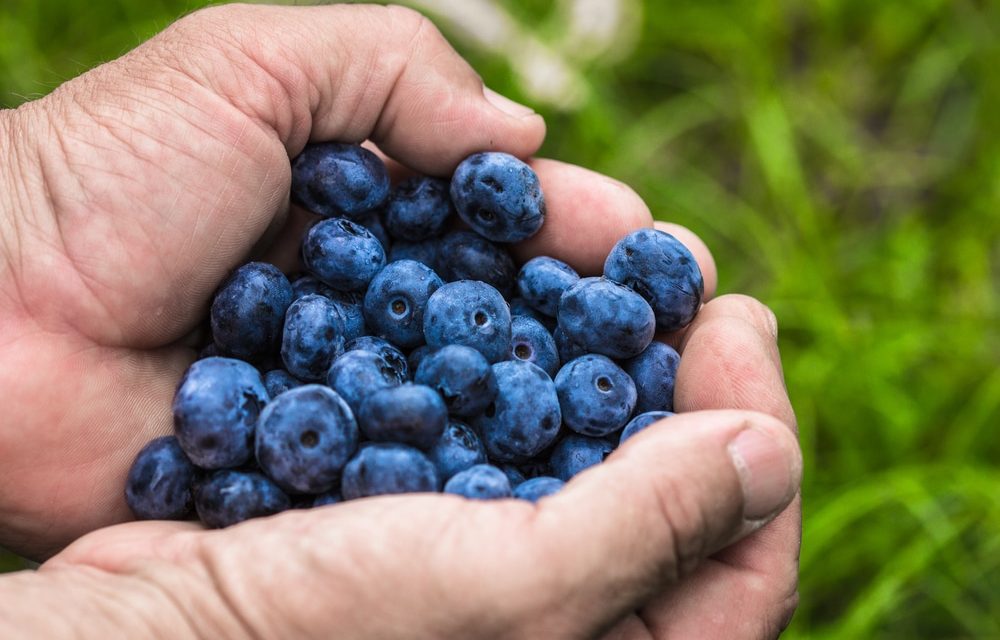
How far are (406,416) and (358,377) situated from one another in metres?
0.13

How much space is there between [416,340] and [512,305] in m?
0.22

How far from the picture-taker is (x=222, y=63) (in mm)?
1549

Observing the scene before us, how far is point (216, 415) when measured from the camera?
1.25 m

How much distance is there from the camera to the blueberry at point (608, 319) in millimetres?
1426

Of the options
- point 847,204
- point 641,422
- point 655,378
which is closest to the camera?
point 641,422

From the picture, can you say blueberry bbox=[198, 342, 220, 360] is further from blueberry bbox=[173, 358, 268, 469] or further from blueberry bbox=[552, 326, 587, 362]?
blueberry bbox=[552, 326, 587, 362]

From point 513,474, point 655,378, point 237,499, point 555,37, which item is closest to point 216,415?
point 237,499

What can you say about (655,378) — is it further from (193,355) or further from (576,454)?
(193,355)

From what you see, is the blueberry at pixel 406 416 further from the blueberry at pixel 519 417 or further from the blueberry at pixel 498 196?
the blueberry at pixel 498 196

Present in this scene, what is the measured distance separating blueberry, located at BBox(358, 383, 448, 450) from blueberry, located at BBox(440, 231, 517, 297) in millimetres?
429

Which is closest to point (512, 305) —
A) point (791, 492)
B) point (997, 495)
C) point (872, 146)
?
point (791, 492)

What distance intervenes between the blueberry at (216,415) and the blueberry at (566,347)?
515mm

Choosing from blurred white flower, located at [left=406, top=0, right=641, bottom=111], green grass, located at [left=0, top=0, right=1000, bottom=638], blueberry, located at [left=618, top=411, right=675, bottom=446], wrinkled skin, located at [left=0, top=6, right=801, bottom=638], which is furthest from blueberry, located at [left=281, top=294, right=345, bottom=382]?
blurred white flower, located at [left=406, top=0, right=641, bottom=111]

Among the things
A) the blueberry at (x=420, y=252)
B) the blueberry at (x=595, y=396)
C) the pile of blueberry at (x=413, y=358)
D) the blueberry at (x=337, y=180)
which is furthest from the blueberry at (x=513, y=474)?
the blueberry at (x=337, y=180)
